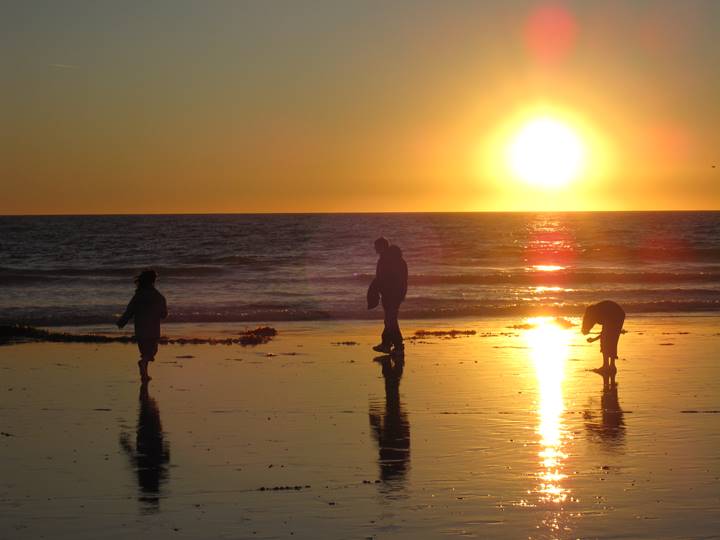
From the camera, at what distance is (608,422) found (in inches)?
404

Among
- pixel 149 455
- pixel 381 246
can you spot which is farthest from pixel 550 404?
pixel 381 246

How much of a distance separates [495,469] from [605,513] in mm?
1327

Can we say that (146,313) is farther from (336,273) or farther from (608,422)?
(336,273)

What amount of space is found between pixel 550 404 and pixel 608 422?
3.75 feet

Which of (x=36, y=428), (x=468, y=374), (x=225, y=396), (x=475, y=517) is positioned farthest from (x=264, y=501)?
(x=468, y=374)

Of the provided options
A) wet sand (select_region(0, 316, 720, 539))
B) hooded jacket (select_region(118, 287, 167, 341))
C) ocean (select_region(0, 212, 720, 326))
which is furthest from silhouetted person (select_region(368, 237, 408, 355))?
ocean (select_region(0, 212, 720, 326))

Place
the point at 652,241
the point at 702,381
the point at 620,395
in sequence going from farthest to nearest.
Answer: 1. the point at 652,241
2. the point at 702,381
3. the point at 620,395

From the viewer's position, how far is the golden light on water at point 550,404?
25.6 feet

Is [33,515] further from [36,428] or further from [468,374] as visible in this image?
[468,374]

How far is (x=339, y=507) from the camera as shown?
7.29m

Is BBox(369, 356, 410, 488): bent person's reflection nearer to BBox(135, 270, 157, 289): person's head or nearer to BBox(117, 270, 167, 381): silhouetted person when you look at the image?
BBox(117, 270, 167, 381): silhouetted person

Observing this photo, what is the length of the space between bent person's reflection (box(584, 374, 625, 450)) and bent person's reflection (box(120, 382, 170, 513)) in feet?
12.1

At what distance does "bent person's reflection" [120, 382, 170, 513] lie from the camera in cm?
763

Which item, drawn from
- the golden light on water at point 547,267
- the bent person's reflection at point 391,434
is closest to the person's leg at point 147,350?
the bent person's reflection at point 391,434
